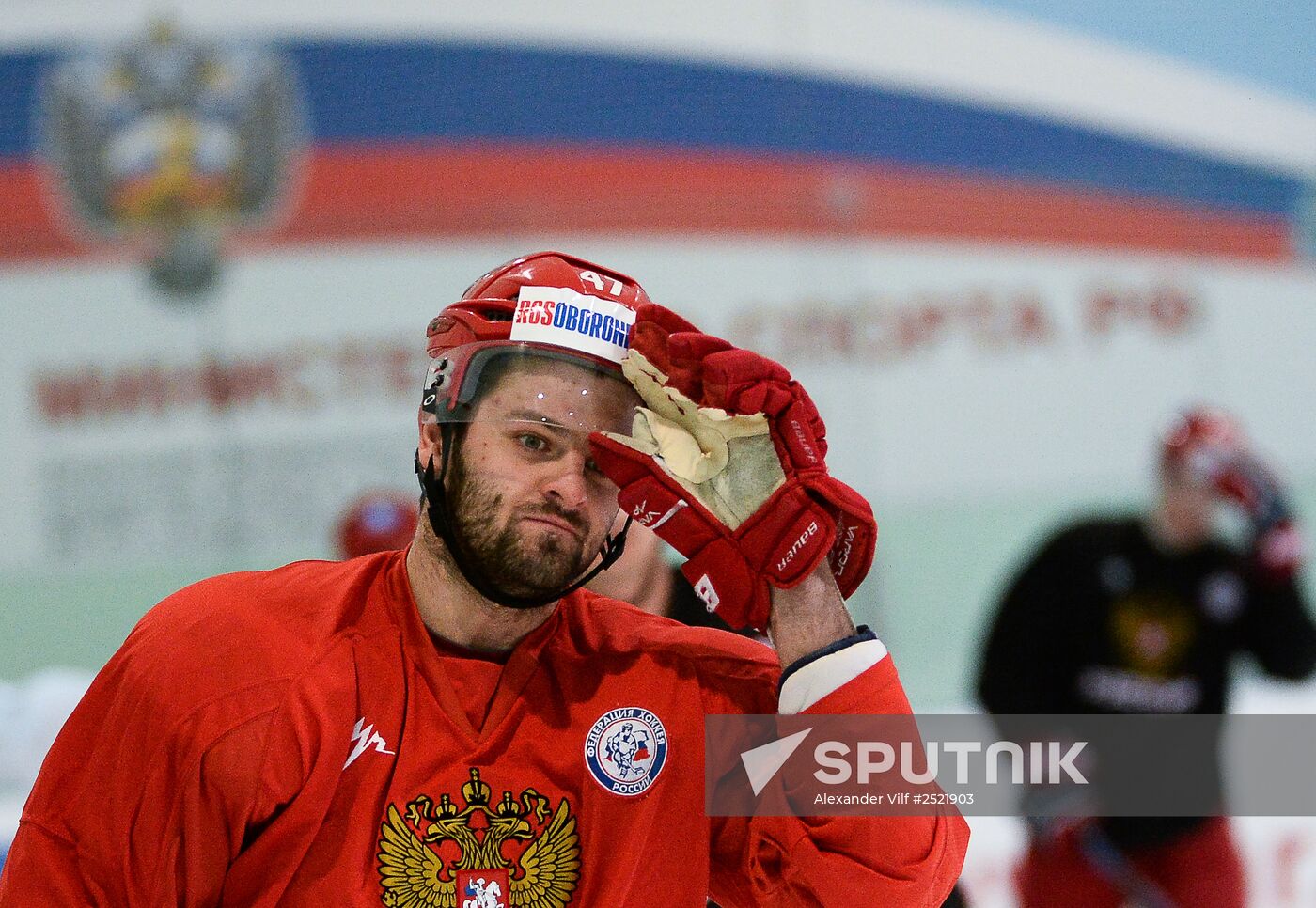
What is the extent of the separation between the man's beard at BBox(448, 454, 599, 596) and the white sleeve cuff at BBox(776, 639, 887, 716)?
0.29 metres

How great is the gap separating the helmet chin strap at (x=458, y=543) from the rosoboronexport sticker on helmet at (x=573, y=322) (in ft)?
0.54

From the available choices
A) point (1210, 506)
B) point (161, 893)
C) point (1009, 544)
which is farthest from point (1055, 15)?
point (161, 893)

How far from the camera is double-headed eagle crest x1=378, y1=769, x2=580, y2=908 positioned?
4.69ft

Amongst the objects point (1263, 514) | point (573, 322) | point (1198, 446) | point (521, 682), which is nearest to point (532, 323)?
point (573, 322)

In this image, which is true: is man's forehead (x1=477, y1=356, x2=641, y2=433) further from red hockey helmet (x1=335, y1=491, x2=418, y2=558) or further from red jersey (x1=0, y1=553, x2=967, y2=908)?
red hockey helmet (x1=335, y1=491, x2=418, y2=558)

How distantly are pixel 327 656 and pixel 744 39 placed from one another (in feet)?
15.3

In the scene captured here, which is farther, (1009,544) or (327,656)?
(1009,544)

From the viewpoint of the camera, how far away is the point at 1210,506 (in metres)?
3.85

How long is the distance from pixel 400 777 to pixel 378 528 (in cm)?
176

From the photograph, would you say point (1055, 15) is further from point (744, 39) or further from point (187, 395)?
point (187, 395)

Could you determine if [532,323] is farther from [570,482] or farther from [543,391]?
[570,482]

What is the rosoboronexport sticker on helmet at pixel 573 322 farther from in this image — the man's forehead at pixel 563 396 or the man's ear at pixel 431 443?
the man's ear at pixel 431 443

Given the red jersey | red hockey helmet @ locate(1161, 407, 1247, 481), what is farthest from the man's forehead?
red hockey helmet @ locate(1161, 407, 1247, 481)

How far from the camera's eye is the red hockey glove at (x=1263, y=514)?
12.4 feet
